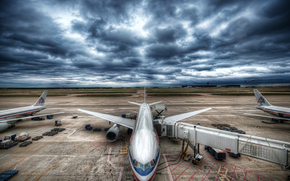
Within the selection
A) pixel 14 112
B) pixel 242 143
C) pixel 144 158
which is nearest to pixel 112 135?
pixel 144 158

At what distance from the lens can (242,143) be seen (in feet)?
31.8

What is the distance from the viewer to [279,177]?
10.6 m

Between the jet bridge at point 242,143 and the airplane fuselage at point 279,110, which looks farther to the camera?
the airplane fuselage at point 279,110

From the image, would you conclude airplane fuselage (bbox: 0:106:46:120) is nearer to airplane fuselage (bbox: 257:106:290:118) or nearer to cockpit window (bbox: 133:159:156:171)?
cockpit window (bbox: 133:159:156:171)

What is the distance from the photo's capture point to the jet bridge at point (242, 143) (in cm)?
843

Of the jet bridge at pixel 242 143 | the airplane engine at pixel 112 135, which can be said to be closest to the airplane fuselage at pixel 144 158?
the jet bridge at pixel 242 143

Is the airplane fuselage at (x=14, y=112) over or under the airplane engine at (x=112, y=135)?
over

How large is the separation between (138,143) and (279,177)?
570 inches

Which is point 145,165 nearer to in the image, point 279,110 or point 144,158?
point 144,158

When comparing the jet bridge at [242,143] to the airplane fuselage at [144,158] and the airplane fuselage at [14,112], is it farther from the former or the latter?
the airplane fuselage at [14,112]

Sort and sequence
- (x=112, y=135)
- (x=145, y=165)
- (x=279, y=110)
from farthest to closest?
(x=279, y=110)
(x=112, y=135)
(x=145, y=165)

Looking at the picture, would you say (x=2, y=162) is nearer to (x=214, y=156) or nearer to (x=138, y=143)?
(x=138, y=143)

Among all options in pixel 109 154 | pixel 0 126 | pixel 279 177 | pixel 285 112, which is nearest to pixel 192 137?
pixel 279 177

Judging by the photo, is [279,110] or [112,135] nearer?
[112,135]
